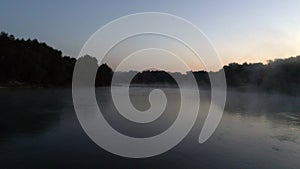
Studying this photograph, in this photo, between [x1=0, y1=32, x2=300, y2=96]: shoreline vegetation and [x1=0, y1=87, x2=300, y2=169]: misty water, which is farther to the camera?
[x1=0, y1=32, x2=300, y2=96]: shoreline vegetation

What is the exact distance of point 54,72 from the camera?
6400 cm

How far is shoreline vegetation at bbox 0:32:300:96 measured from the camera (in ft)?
169

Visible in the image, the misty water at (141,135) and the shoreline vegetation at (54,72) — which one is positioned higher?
the shoreline vegetation at (54,72)

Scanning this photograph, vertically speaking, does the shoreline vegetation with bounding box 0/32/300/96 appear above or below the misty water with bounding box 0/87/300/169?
above

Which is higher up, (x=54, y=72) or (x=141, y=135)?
(x=54, y=72)

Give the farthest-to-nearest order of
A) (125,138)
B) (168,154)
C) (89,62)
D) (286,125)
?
(89,62)
(286,125)
(125,138)
(168,154)

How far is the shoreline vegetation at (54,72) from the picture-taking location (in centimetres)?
5138

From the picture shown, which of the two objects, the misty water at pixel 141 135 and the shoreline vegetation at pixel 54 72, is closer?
the misty water at pixel 141 135

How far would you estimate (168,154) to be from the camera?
1090 centimetres

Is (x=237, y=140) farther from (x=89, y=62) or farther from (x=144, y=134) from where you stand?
(x=89, y=62)

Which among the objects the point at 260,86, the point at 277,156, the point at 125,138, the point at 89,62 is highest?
the point at 89,62

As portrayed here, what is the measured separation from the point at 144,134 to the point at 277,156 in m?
5.80

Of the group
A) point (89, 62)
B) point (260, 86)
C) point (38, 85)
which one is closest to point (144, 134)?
point (38, 85)

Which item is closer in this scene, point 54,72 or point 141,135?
point 141,135
